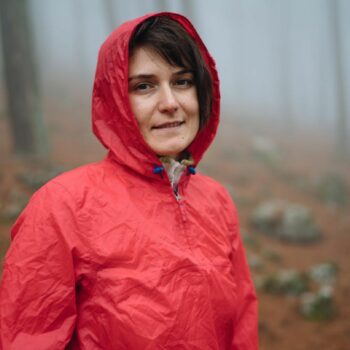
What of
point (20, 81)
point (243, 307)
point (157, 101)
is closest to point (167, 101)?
point (157, 101)

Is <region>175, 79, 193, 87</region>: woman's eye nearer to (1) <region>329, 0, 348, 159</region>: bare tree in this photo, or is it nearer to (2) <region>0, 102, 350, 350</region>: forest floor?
(2) <region>0, 102, 350, 350</region>: forest floor

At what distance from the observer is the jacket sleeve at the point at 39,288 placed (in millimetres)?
1206

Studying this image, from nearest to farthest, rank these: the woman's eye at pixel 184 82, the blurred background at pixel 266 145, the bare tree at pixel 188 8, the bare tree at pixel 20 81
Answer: the woman's eye at pixel 184 82
the blurred background at pixel 266 145
the bare tree at pixel 20 81
the bare tree at pixel 188 8

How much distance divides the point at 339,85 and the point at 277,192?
5799mm

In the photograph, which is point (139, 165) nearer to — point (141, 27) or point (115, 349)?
point (141, 27)

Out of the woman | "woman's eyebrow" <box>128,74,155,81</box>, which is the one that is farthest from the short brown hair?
"woman's eyebrow" <box>128,74,155,81</box>

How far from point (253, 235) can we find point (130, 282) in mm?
5582

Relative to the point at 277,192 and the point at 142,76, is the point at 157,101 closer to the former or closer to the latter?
the point at 142,76

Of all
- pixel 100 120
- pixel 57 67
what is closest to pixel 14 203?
pixel 100 120

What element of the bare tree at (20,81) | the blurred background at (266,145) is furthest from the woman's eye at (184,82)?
the bare tree at (20,81)

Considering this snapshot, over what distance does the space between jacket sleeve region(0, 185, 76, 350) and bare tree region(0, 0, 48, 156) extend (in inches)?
172

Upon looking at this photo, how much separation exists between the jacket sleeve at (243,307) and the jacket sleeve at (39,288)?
3.05 feet

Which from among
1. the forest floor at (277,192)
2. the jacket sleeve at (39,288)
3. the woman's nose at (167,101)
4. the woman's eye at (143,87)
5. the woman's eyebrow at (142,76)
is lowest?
the forest floor at (277,192)

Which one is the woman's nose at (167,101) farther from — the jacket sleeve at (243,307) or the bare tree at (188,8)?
the bare tree at (188,8)
